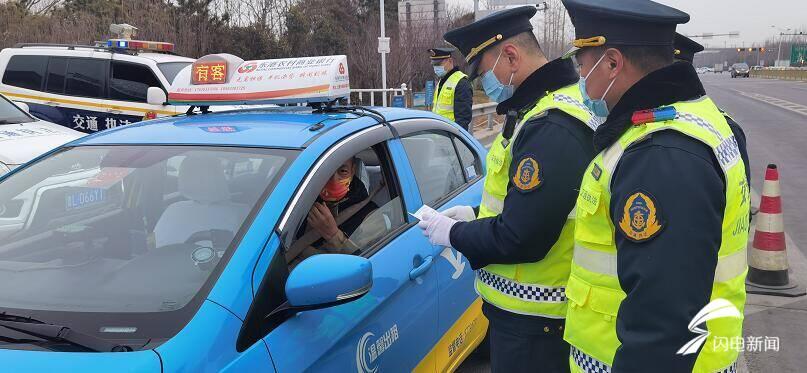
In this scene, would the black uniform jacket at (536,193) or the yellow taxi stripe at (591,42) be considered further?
the black uniform jacket at (536,193)

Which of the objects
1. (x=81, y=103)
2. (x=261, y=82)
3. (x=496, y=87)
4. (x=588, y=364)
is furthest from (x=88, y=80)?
(x=588, y=364)

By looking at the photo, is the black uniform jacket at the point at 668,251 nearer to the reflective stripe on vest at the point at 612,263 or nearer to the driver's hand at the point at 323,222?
the reflective stripe on vest at the point at 612,263

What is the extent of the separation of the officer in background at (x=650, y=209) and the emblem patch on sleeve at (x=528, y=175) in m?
0.30

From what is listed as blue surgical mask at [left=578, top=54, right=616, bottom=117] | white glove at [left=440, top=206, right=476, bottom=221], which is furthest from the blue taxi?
blue surgical mask at [left=578, top=54, right=616, bottom=117]

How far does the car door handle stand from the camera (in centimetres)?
260

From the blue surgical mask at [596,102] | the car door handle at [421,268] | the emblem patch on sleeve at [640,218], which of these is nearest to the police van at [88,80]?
the car door handle at [421,268]

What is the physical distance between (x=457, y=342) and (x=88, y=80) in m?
8.47

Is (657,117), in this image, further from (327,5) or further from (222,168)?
Result: (327,5)

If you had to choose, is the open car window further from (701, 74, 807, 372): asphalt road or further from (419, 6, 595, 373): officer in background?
(701, 74, 807, 372): asphalt road

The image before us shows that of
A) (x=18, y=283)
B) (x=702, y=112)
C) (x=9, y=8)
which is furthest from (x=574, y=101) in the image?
(x=9, y=8)

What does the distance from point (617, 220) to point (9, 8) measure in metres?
24.9

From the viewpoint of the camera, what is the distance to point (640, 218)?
142 centimetres

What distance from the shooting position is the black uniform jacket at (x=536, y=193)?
2.05 m

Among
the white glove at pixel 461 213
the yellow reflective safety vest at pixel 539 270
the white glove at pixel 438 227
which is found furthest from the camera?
the white glove at pixel 461 213
